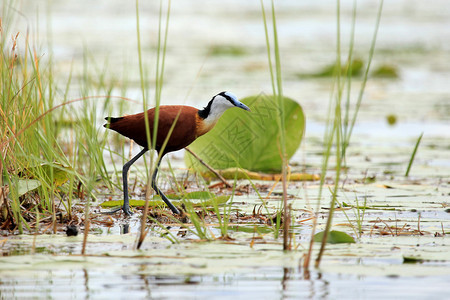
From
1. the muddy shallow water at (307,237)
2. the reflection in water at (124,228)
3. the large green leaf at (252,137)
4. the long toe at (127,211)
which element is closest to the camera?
the muddy shallow water at (307,237)

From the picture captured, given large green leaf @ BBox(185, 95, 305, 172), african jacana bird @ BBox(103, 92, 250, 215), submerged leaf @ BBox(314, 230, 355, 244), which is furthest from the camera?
large green leaf @ BBox(185, 95, 305, 172)

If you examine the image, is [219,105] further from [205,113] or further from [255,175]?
[255,175]

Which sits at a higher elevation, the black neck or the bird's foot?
the black neck

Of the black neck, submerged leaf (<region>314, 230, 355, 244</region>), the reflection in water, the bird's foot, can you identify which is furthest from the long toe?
submerged leaf (<region>314, 230, 355, 244</region>)

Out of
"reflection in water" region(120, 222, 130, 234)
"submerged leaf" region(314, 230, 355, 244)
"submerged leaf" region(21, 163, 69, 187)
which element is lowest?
"reflection in water" region(120, 222, 130, 234)

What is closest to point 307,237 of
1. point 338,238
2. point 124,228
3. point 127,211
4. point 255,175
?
point 338,238

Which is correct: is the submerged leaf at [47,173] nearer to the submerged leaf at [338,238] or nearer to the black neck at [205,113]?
the black neck at [205,113]

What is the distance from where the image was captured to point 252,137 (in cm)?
525

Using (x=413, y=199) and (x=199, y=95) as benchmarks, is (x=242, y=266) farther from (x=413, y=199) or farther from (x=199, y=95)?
(x=199, y=95)

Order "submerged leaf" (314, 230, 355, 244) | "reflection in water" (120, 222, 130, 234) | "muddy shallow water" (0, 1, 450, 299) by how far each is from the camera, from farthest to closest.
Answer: "reflection in water" (120, 222, 130, 234) < "submerged leaf" (314, 230, 355, 244) < "muddy shallow water" (0, 1, 450, 299)

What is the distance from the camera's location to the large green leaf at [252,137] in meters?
5.05

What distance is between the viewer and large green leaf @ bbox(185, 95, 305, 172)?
199 inches

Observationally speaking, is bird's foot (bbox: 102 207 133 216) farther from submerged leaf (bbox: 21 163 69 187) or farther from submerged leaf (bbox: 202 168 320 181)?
submerged leaf (bbox: 202 168 320 181)

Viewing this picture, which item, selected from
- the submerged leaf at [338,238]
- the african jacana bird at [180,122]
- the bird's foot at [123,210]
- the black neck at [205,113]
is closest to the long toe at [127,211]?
the bird's foot at [123,210]
